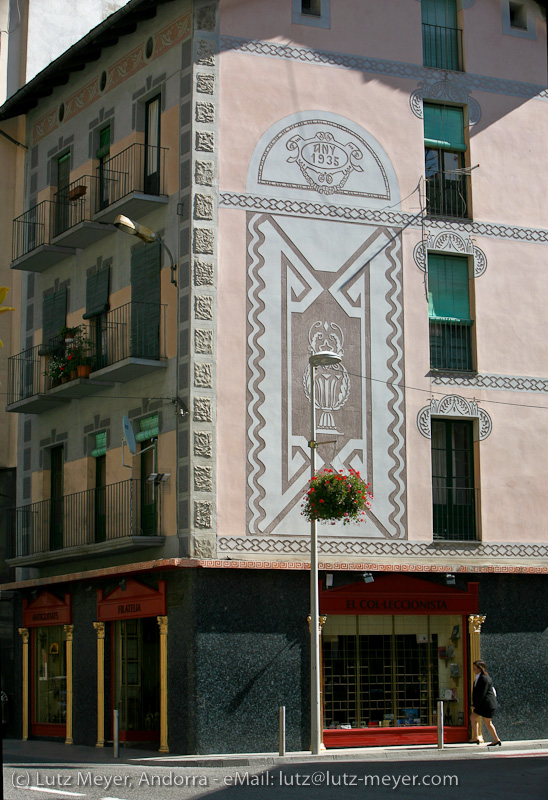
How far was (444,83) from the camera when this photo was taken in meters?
26.9

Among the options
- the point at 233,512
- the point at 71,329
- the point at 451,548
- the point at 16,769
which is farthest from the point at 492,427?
the point at 16,769

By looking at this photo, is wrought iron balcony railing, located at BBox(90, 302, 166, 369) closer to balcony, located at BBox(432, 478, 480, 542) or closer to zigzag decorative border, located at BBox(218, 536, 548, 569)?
A: zigzag decorative border, located at BBox(218, 536, 548, 569)

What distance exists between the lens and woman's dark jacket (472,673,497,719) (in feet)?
74.1

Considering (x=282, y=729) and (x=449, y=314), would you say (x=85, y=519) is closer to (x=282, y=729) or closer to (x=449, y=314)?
(x=282, y=729)

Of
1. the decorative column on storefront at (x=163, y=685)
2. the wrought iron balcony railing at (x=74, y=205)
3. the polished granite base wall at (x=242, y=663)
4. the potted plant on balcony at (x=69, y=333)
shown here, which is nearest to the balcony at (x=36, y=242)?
the wrought iron balcony railing at (x=74, y=205)

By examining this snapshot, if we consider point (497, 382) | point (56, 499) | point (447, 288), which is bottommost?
point (56, 499)

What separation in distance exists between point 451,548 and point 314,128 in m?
9.42

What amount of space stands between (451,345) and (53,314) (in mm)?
9914

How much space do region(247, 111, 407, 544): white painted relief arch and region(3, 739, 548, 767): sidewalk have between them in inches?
162

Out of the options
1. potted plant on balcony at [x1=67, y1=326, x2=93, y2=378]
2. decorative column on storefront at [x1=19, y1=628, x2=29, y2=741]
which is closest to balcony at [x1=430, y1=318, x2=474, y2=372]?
potted plant on balcony at [x1=67, y1=326, x2=93, y2=378]

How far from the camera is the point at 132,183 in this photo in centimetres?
2617

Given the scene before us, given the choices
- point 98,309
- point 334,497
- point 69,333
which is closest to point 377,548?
point 334,497

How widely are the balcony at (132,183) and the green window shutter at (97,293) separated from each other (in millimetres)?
1406

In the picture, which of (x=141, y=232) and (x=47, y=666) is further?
(x=47, y=666)
